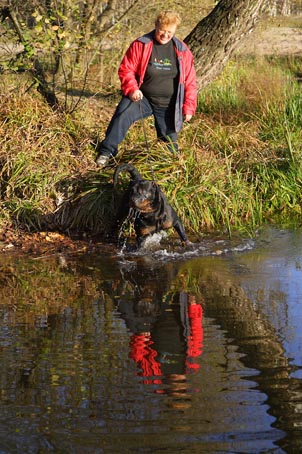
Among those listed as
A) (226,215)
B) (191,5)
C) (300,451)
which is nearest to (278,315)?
(300,451)

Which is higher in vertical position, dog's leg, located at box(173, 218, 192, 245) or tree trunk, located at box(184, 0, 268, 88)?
tree trunk, located at box(184, 0, 268, 88)

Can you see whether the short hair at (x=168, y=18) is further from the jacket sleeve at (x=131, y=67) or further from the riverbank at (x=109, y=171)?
the riverbank at (x=109, y=171)

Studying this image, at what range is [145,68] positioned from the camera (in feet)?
33.3

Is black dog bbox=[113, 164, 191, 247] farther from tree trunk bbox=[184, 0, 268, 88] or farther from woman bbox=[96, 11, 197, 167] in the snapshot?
tree trunk bbox=[184, 0, 268, 88]

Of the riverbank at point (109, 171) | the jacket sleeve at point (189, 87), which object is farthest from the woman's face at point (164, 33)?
the riverbank at point (109, 171)

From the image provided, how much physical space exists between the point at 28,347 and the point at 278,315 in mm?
1972

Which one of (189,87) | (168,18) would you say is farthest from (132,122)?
(168,18)

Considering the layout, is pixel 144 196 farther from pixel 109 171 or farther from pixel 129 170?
pixel 109 171

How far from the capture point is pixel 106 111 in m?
12.6

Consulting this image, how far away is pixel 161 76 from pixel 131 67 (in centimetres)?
37

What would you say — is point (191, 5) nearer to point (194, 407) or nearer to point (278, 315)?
point (278, 315)

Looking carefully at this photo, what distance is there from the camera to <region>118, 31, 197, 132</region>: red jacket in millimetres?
10062

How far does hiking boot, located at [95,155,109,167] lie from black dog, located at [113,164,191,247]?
3.33ft

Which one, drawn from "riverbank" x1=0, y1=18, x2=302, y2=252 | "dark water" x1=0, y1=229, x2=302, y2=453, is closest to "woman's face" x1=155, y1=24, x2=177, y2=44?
"riverbank" x1=0, y1=18, x2=302, y2=252
